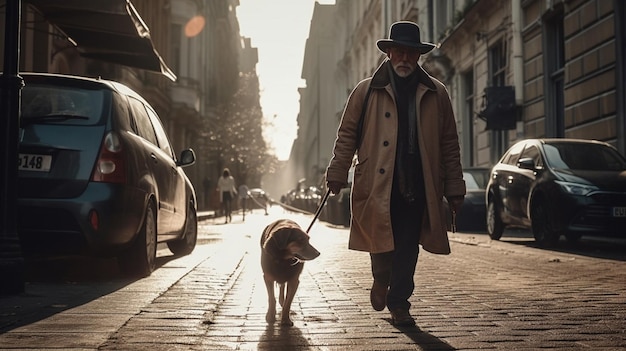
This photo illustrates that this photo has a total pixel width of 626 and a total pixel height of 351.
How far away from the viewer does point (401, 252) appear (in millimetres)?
4793

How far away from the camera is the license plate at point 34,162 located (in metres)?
6.34

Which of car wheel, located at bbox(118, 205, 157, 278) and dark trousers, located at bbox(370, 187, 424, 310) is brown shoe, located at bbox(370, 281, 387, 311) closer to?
dark trousers, located at bbox(370, 187, 424, 310)

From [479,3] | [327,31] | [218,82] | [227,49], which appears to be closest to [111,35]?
[479,3]

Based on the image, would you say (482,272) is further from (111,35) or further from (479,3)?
(479,3)

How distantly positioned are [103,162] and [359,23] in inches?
1822

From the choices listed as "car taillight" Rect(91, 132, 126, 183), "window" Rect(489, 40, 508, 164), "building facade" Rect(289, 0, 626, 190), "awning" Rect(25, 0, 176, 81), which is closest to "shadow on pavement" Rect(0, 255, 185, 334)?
"car taillight" Rect(91, 132, 126, 183)

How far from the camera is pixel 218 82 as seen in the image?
195 ft

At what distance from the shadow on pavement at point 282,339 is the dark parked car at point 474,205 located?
12731 millimetres

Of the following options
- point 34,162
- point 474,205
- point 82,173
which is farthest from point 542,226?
point 34,162

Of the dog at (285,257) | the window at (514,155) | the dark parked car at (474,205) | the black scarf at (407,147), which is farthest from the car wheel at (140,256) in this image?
the dark parked car at (474,205)

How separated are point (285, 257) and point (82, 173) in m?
2.39

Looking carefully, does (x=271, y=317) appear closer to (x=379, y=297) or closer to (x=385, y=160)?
(x=379, y=297)

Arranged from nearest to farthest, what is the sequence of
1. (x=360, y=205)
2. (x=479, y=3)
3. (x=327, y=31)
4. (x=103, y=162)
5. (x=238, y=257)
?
(x=360, y=205) < (x=103, y=162) < (x=238, y=257) < (x=479, y=3) < (x=327, y=31)

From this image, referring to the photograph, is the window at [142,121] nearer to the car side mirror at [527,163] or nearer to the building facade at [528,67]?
the car side mirror at [527,163]
